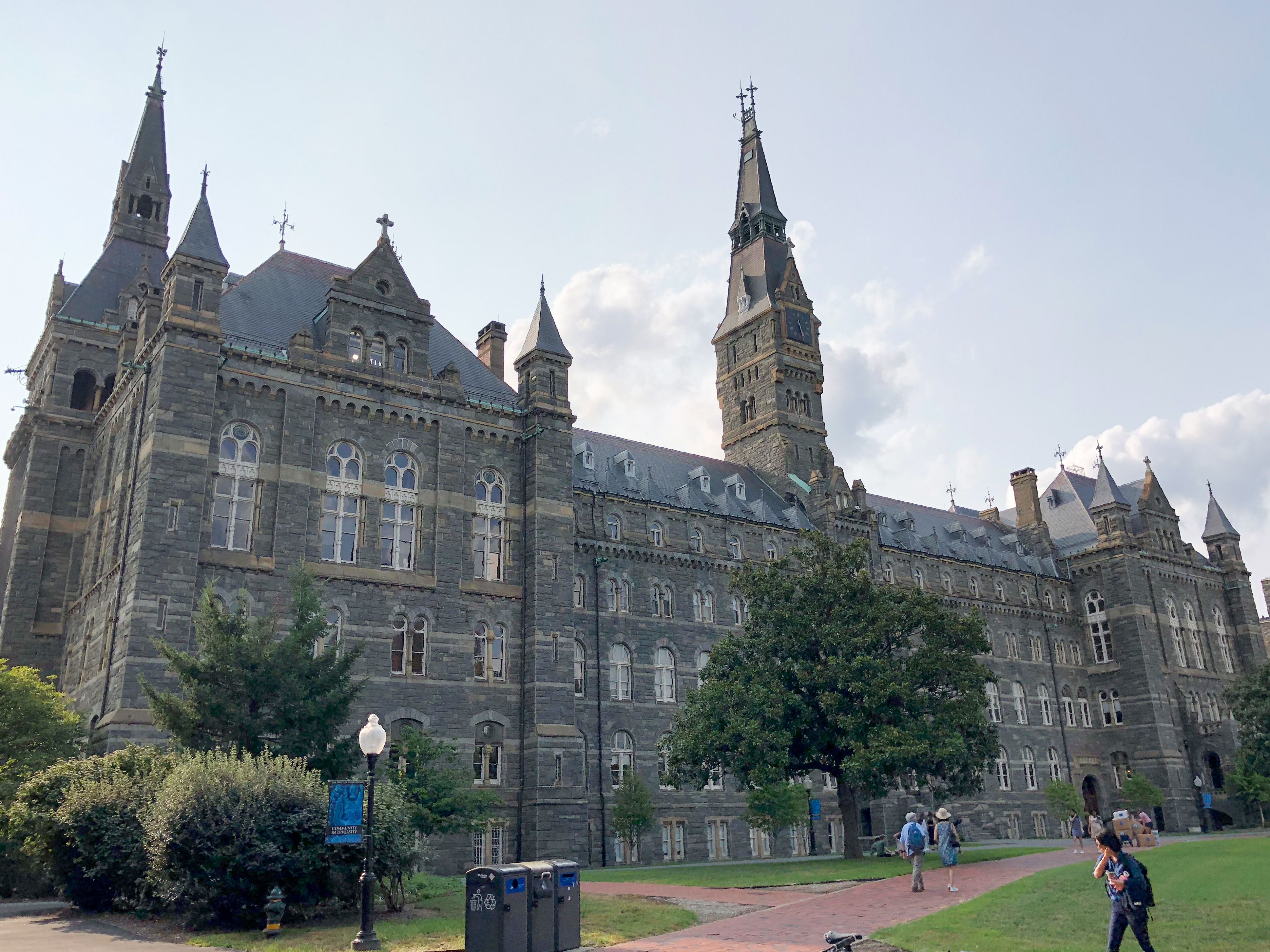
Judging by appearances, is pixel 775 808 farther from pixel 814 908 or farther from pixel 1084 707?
pixel 1084 707

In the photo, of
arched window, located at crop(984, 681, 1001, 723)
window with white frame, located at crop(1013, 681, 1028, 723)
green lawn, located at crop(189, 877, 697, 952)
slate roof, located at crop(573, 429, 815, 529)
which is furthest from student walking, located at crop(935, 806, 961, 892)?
window with white frame, located at crop(1013, 681, 1028, 723)

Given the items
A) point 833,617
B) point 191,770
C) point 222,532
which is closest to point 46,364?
point 222,532

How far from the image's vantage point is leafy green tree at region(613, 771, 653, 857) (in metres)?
43.5

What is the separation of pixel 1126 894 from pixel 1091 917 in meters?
5.43

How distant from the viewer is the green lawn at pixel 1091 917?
15648mm

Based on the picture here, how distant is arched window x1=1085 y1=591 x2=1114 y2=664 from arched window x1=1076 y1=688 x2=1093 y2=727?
8.09 feet

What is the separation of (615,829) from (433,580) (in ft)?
47.6

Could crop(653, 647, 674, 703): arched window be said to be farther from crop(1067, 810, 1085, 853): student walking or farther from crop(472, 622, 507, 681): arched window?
crop(1067, 810, 1085, 853): student walking

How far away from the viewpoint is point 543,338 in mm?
43656

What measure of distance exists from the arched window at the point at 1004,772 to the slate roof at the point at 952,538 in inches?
493

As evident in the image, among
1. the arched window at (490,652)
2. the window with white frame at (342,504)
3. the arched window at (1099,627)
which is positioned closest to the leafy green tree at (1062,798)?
the arched window at (1099,627)

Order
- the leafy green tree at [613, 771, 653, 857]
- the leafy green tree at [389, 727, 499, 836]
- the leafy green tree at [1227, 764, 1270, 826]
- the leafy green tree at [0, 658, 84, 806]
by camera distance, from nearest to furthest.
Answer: the leafy green tree at [389, 727, 499, 836] → the leafy green tree at [0, 658, 84, 806] → the leafy green tree at [613, 771, 653, 857] → the leafy green tree at [1227, 764, 1270, 826]

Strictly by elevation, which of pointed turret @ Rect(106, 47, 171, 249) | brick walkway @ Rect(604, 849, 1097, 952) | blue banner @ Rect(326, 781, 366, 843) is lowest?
brick walkway @ Rect(604, 849, 1097, 952)

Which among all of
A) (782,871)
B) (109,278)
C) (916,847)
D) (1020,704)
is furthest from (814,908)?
(1020,704)
